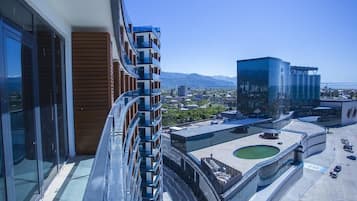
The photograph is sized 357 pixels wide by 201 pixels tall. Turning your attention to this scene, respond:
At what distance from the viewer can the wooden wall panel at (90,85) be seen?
4.43m

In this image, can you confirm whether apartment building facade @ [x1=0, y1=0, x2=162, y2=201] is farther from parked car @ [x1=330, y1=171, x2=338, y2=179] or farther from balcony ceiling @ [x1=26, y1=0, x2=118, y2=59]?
parked car @ [x1=330, y1=171, x2=338, y2=179]

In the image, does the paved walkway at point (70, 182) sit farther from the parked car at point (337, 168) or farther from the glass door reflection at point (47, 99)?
the parked car at point (337, 168)

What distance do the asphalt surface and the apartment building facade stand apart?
1172cm

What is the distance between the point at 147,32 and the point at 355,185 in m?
18.8

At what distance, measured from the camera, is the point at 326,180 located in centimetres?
1728

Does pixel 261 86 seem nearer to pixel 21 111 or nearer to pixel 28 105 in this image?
pixel 28 105

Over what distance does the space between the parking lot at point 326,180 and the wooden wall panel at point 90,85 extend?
14.9 meters

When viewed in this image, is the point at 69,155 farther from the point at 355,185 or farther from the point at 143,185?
the point at 355,185

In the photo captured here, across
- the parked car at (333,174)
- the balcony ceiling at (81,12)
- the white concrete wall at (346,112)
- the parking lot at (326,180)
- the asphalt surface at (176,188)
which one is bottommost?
the asphalt surface at (176,188)

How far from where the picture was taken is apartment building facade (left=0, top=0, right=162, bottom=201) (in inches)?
78.4

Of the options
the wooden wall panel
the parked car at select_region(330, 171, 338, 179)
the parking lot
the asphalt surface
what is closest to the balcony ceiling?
the wooden wall panel

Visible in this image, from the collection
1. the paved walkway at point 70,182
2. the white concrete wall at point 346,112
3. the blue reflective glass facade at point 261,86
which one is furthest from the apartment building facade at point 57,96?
the white concrete wall at point 346,112

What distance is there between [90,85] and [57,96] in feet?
2.71

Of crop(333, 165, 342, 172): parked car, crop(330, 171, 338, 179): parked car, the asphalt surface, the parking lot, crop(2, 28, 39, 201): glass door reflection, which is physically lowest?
the asphalt surface
